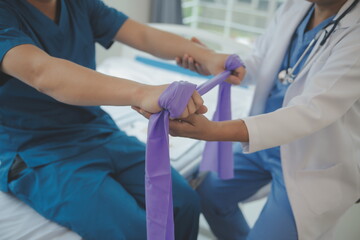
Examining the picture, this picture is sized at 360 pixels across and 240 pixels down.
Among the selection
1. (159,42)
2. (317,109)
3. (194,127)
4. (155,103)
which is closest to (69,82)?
(155,103)

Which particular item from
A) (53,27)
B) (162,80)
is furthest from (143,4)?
(53,27)

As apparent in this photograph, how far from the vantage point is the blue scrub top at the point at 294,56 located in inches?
47.2

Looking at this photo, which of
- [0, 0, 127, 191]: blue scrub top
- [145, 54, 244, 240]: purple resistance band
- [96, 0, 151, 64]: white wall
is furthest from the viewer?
[96, 0, 151, 64]: white wall

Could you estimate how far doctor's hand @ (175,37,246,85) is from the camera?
1.27m

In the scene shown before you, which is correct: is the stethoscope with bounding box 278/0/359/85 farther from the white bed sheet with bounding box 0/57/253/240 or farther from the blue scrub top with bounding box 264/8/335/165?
the white bed sheet with bounding box 0/57/253/240

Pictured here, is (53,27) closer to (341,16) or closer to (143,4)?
(341,16)

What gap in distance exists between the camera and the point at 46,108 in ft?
3.47

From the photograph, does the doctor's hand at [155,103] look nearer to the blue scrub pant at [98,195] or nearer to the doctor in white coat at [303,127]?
the doctor in white coat at [303,127]

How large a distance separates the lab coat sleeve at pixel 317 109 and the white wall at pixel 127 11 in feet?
6.95

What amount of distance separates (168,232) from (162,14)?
2539 mm

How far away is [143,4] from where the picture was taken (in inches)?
122

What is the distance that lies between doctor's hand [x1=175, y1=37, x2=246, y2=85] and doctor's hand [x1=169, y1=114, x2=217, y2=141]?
15.5 inches

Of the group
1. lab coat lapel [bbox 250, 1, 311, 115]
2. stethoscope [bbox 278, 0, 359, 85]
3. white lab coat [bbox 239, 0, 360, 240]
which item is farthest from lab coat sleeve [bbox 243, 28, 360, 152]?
lab coat lapel [bbox 250, 1, 311, 115]

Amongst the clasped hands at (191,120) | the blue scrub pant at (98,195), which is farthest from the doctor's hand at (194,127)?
the blue scrub pant at (98,195)
